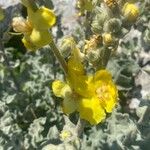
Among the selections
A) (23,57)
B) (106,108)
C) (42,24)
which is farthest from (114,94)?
(23,57)

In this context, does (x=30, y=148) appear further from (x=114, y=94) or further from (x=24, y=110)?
(x=114, y=94)

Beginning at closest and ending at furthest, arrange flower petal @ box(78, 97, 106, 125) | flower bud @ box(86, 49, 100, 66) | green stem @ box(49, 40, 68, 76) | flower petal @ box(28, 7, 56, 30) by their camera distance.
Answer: flower petal @ box(28, 7, 56, 30) < green stem @ box(49, 40, 68, 76) < flower bud @ box(86, 49, 100, 66) < flower petal @ box(78, 97, 106, 125)

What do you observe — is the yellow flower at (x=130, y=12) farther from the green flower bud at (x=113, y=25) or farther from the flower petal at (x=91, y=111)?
the flower petal at (x=91, y=111)

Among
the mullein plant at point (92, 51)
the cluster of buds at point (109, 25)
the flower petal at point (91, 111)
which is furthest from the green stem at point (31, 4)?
Result: the flower petal at point (91, 111)

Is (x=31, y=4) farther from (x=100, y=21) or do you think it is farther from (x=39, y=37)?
(x=100, y=21)

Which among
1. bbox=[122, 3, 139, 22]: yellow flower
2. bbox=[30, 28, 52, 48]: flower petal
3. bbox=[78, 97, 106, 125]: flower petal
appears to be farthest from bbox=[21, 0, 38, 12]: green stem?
bbox=[78, 97, 106, 125]: flower petal

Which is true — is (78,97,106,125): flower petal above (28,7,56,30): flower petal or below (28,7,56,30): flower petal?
below

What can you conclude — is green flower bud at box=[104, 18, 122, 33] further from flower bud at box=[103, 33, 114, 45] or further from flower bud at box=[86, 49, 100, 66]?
flower bud at box=[86, 49, 100, 66]
